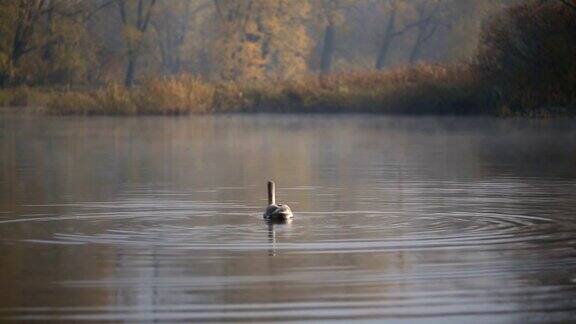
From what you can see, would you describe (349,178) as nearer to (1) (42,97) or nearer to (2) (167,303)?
(2) (167,303)

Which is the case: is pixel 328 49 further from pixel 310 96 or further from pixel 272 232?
pixel 272 232

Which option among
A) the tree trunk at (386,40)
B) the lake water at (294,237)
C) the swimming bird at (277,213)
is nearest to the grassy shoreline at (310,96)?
the lake water at (294,237)

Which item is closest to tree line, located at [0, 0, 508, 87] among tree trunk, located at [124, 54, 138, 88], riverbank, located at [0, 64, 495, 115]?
tree trunk, located at [124, 54, 138, 88]

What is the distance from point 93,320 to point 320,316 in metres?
1.36

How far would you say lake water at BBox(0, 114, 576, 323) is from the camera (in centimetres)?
934

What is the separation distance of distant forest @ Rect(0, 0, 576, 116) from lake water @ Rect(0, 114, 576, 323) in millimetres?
20915

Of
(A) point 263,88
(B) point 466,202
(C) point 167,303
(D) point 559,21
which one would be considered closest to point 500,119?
(D) point 559,21

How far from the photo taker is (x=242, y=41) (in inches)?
2840

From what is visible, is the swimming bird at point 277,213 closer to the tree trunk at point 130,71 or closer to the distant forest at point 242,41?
the distant forest at point 242,41

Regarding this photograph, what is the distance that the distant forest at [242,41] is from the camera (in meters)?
62.6

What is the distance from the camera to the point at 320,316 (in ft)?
29.0

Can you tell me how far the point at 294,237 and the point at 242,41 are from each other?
59266 millimetres

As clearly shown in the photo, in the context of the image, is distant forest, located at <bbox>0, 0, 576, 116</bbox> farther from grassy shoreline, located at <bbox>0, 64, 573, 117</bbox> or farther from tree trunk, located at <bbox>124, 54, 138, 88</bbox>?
grassy shoreline, located at <bbox>0, 64, 573, 117</bbox>

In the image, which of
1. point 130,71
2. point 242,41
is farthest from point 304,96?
point 130,71
